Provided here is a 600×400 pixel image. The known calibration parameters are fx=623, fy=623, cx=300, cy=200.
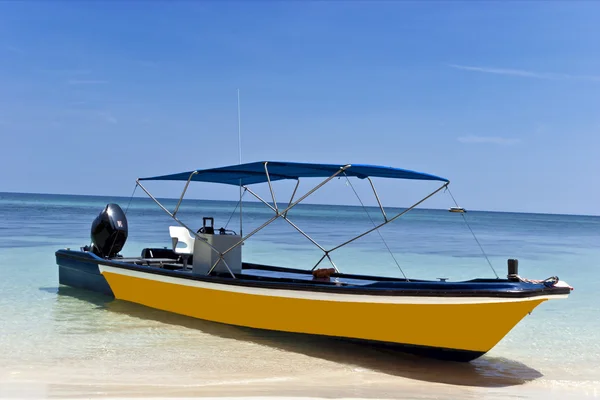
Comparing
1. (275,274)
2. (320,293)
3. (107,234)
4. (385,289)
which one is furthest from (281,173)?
(107,234)

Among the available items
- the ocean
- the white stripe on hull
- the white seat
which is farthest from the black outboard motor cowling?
the white stripe on hull

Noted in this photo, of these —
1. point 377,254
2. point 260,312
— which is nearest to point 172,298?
point 260,312

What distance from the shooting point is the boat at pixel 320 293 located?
6254 mm

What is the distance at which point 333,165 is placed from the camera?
24.3 ft

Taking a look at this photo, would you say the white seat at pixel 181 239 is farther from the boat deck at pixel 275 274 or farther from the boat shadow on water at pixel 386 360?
the boat shadow on water at pixel 386 360

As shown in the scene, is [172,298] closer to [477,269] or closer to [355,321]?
[355,321]

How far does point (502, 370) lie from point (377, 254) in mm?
15243

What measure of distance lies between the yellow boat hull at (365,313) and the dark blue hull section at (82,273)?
2.21 m

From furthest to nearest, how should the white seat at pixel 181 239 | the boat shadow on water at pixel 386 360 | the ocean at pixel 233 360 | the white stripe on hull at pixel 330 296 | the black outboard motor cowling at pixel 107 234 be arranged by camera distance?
the black outboard motor cowling at pixel 107 234, the white seat at pixel 181 239, the boat shadow on water at pixel 386 360, the white stripe on hull at pixel 330 296, the ocean at pixel 233 360

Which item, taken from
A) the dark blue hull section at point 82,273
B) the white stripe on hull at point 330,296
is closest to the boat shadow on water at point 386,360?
the white stripe on hull at point 330,296

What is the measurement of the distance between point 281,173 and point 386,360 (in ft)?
10.9

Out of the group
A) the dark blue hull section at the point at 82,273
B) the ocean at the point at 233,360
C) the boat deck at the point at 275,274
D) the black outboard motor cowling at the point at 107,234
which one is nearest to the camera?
the ocean at the point at 233,360

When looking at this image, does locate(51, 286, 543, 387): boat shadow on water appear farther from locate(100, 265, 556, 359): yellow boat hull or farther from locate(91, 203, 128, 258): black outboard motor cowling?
locate(91, 203, 128, 258): black outboard motor cowling

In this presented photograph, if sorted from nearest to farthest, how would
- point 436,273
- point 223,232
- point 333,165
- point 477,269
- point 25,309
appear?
point 333,165
point 223,232
point 25,309
point 436,273
point 477,269
